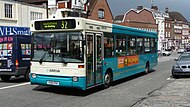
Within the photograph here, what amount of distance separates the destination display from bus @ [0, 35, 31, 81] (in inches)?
146

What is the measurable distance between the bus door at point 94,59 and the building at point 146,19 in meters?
63.3

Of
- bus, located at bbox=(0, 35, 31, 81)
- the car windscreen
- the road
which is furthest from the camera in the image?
the car windscreen

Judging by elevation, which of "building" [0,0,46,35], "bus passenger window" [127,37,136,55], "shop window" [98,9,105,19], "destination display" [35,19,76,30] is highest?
"shop window" [98,9,105,19]

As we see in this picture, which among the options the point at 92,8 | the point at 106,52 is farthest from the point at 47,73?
the point at 92,8

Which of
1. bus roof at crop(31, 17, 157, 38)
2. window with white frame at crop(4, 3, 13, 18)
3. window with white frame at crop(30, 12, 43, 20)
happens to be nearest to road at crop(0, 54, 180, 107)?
bus roof at crop(31, 17, 157, 38)

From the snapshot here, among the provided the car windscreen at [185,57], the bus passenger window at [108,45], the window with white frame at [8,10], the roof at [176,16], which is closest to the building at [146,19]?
the roof at [176,16]

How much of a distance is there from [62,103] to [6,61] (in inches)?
262

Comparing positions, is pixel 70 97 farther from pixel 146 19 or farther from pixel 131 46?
pixel 146 19

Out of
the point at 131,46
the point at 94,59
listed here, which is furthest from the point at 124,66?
the point at 94,59

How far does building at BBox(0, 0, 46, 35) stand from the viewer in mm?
33259

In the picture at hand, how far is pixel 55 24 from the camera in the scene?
11.4m

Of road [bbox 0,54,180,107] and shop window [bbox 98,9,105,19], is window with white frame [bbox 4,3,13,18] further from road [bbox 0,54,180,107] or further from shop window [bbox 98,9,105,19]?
shop window [bbox 98,9,105,19]

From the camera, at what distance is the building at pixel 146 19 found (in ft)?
268

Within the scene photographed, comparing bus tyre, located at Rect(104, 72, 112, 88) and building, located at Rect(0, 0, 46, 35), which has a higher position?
building, located at Rect(0, 0, 46, 35)
